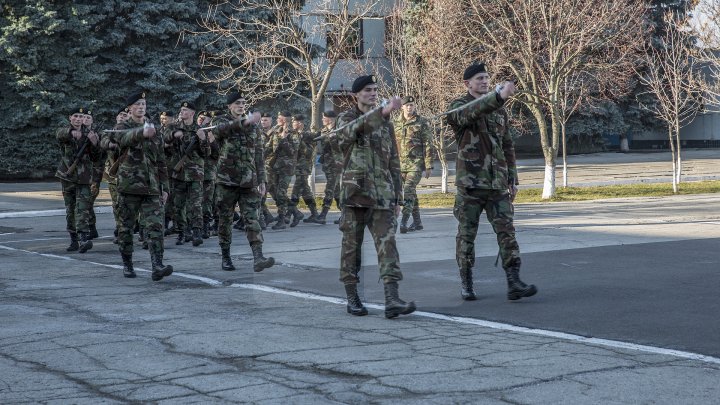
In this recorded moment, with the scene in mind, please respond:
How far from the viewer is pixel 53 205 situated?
93.6ft

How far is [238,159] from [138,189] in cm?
126

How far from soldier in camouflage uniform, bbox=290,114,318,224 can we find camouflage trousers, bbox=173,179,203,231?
3.47 m

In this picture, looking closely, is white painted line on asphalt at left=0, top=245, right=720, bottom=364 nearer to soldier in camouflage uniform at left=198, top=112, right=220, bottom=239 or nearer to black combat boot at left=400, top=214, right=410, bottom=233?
soldier in camouflage uniform at left=198, top=112, right=220, bottom=239

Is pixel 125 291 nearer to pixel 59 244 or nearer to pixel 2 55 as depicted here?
pixel 59 244

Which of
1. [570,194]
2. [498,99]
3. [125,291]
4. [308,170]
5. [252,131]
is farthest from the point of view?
[570,194]

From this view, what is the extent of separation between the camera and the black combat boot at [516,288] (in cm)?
997

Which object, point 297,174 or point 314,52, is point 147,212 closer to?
point 297,174

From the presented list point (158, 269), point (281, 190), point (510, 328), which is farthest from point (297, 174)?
point (510, 328)

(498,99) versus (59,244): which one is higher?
(498,99)

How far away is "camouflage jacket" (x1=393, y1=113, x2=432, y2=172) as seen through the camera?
1770 centimetres

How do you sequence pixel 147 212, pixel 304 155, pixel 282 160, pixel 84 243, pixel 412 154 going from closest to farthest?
pixel 147 212, pixel 84 243, pixel 412 154, pixel 282 160, pixel 304 155

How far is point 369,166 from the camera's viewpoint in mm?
9609

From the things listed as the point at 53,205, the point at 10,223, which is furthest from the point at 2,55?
the point at 10,223

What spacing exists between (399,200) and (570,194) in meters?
19.1
